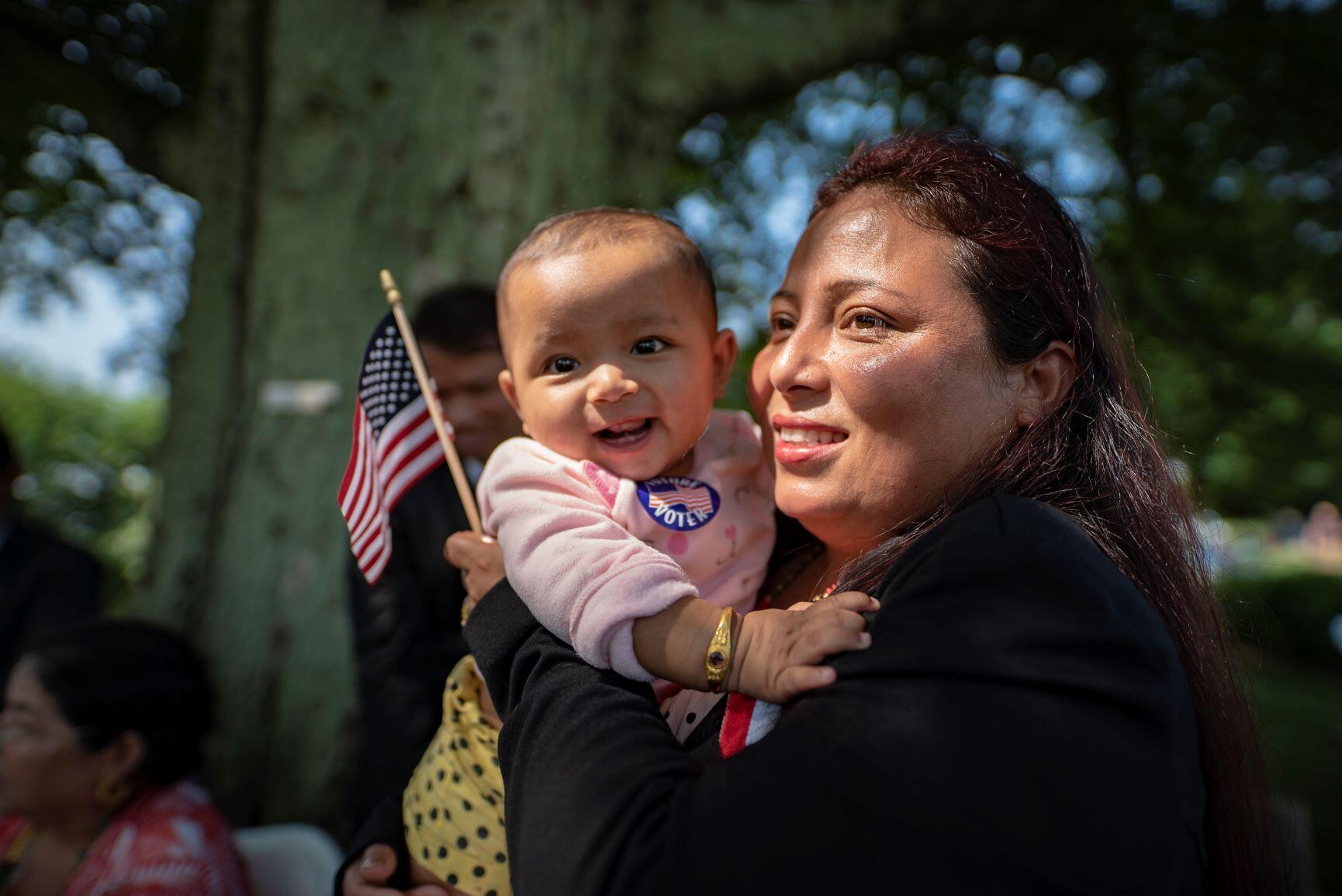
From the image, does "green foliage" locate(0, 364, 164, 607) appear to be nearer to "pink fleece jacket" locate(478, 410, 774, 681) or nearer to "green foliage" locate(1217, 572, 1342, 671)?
"pink fleece jacket" locate(478, 410, 774, 681)

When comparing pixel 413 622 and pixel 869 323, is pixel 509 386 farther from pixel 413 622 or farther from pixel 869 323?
pixel 413 622

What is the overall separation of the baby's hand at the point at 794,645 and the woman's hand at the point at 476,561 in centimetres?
53

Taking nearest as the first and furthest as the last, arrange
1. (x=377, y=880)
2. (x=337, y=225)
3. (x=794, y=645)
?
(x=794, y=645) → (x=377, y=880) → (x=337, y=225)

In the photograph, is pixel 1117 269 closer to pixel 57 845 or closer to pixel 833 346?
pixel 833 346

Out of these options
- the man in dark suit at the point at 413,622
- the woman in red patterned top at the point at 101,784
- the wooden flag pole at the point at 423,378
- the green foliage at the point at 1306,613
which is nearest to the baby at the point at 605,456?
the wooden flag pole at the point at 423,378

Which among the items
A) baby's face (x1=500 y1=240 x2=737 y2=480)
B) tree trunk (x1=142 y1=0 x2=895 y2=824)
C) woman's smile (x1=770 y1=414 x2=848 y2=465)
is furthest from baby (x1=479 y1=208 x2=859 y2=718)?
tree trunk (x1=142 y1=0 x2=895 y2=824)

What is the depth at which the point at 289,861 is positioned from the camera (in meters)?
3.07

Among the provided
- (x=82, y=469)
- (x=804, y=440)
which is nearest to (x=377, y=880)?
(x=804, y=440)

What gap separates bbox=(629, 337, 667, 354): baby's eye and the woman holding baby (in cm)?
24

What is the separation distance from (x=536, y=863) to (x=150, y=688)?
2423 millimetres

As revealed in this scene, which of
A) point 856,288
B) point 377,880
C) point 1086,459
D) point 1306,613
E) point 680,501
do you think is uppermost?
point 856,288

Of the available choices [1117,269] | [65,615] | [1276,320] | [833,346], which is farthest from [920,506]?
[1276,320]

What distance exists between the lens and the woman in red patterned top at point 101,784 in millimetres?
2752

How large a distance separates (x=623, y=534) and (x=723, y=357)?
615 mm
